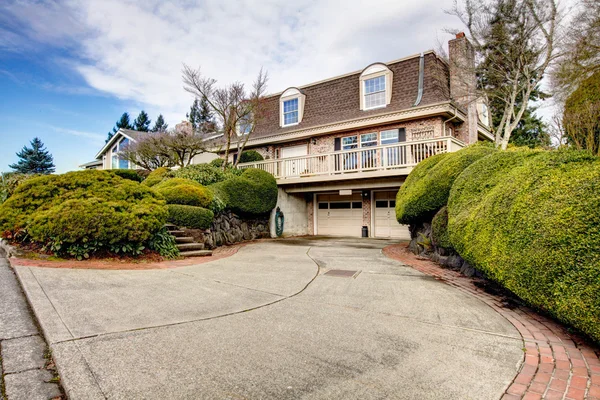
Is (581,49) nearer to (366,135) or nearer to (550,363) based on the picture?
(366,135)

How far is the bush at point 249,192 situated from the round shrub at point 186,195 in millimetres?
1038

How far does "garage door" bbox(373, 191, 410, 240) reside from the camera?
1359 centimetres

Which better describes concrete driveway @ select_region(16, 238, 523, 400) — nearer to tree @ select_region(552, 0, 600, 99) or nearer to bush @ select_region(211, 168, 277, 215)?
bush @ select_region(211, 168, 277, 215)

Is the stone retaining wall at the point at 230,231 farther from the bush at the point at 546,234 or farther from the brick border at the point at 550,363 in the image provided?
the brick border at the point at 550,363

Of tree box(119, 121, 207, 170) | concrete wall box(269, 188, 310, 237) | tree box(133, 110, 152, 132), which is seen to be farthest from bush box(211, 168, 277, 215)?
tree box(133, 110, 152, 132)

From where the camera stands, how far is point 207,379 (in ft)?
7.04

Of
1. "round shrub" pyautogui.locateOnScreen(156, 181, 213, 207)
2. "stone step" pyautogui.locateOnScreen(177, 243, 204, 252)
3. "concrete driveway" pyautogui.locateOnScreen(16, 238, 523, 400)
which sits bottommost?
"concrete driveway" pyautogui.locateOnScreen(16, 238, 523, 400)

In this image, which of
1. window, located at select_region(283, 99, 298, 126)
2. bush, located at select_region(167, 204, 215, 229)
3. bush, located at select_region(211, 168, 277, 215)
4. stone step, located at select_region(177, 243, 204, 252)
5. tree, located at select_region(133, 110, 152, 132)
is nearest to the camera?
stone step, located at select_region(177, 243, 204, 252)

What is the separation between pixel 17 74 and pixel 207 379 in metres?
14.0

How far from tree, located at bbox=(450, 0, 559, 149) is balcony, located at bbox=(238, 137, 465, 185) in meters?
3.36

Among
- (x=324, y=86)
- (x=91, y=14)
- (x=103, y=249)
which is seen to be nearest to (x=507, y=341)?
(x=103, y=249)

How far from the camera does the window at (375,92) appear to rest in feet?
45.2

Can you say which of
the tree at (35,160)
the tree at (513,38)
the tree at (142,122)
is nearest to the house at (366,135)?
the tree at (513,38)

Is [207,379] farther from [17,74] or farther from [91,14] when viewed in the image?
[17,74]
